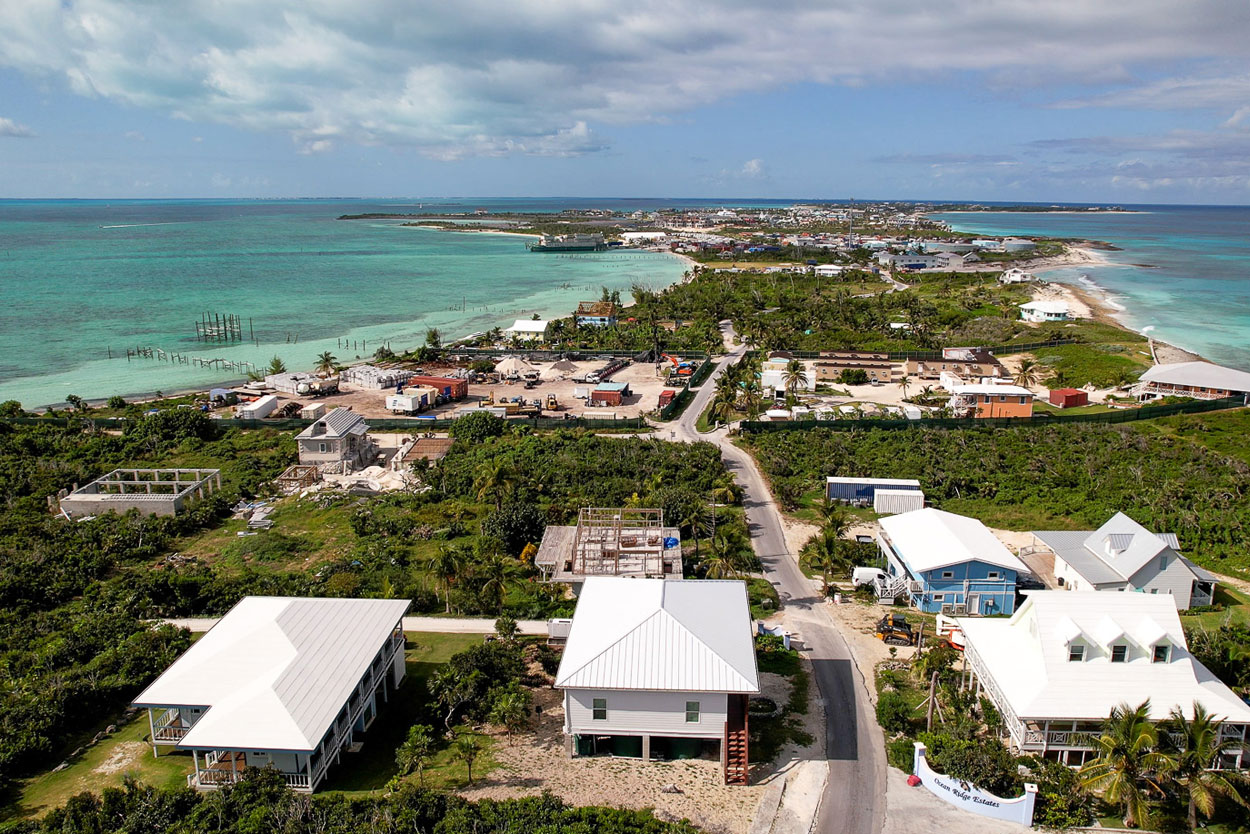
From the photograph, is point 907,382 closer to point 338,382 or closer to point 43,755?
point 338,382

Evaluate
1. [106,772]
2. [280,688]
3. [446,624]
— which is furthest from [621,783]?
[106,772]

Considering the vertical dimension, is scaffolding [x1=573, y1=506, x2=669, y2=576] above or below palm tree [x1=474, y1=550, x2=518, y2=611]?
above

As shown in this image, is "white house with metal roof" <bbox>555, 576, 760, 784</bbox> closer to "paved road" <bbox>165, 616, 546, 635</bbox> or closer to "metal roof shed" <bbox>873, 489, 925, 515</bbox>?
"paved road" <bbox>165, 616, 546, 635</bbox>

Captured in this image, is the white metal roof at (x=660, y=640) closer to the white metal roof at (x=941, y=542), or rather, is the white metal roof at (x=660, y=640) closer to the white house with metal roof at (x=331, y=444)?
the white metal roof at (x=941, y=542)

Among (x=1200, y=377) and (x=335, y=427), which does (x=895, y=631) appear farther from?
(x=1200, y=377)

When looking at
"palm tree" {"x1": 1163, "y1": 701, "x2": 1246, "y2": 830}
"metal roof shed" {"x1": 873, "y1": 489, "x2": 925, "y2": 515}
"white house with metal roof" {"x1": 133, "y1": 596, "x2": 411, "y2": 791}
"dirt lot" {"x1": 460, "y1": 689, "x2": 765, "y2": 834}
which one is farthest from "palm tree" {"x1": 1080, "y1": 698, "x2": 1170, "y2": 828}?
"metal roof shed" {"x1": 873, "y1": 489, "x2": 925, "y2": 515}

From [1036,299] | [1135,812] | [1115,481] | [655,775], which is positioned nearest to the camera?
[1135,812]

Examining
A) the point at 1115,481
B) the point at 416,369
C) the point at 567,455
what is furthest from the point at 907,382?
the point at 416,369
